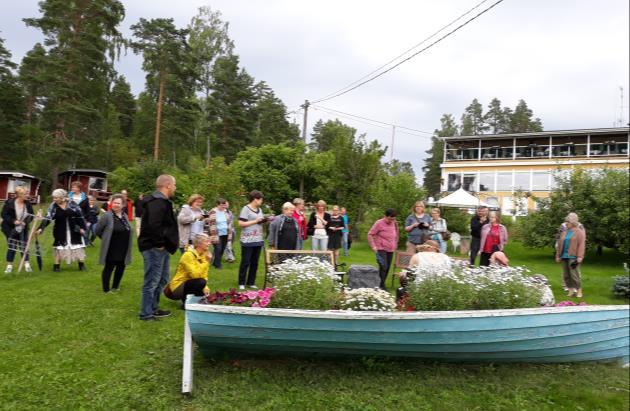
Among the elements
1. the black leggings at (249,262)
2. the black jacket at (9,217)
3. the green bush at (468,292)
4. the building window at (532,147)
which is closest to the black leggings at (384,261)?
the black leggings at (249,262)

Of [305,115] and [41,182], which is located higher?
[305,115]

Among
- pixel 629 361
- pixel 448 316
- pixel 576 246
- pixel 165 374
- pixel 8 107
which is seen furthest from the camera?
pixel 8 107

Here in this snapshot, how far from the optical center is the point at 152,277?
5430mm

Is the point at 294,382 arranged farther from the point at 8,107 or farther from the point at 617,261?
the point at 8,107

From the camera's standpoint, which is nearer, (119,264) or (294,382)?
(294,382)

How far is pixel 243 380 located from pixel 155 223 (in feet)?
7.43

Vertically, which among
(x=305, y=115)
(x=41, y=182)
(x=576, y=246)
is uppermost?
(x=305, y=115)

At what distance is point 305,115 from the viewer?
25.7 meters

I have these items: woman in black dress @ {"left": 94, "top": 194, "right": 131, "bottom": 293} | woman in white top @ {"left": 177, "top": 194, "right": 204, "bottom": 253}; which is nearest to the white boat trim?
woman in black dress @ {"left": 94, "top": 194, "right": 131, "bottom": 293}

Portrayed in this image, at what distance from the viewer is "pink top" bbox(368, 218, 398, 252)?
25.4 feet

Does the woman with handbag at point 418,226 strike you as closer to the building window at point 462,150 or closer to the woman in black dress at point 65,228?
the woman in black dress at point 65,228

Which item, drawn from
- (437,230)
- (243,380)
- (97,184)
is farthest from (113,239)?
(97,184)

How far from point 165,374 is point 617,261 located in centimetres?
1628

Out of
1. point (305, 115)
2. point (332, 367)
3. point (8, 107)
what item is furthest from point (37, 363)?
point (8, 107)
